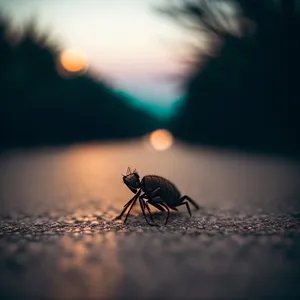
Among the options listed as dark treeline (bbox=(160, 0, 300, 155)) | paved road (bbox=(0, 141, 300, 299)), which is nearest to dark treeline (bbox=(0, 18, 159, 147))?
dark treeline (bbox=(160, 0, 300, 155))

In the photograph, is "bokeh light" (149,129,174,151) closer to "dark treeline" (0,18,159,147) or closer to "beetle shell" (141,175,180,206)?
"dark treeline" (0,18,159,147)

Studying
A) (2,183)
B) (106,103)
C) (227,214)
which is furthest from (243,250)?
(106,103)

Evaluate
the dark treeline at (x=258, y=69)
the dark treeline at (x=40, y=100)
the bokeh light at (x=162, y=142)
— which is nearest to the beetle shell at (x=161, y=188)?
the dark treeline at (x=258, y=69)

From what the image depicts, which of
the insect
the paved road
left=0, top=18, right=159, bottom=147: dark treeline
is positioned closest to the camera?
the paved road

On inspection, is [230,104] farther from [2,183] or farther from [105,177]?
[2,183]

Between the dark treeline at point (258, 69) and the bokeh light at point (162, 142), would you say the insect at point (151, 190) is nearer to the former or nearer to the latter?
the dark treeline at point (258, 69)

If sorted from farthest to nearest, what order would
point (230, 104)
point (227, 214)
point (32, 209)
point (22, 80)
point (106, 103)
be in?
1. point (106, 103)
2. point (22, 80)
3. point (230, 104)
4. point (32, 209)
5. point (227, 214)
